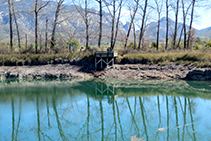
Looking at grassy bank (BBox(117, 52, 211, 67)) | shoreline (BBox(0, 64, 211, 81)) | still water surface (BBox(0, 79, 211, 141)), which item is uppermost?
grassy bank (BBox(117, 52, 211, 67))

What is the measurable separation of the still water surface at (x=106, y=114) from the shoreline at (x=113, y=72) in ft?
15.5

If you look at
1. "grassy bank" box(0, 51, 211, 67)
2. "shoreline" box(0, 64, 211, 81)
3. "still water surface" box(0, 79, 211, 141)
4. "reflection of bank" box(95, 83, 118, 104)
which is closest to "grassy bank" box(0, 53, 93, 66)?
"grassy bank" box(0, 51, 211, 67)

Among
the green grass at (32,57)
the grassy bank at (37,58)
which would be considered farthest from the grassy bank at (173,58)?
the green grass at (32,57)

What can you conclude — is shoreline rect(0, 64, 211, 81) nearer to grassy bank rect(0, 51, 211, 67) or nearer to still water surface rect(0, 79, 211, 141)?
grassy bank rect(0, 51, 211, 67)

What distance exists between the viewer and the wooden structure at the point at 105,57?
2631cm

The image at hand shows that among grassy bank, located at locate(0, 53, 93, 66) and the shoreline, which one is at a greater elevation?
grassy bank, located at locate(0, 53, 93, 66)

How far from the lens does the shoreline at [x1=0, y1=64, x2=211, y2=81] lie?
22.9 m

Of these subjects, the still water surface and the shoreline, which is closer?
the still water surface

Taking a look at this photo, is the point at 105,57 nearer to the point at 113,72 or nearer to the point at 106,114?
the point at 113,72

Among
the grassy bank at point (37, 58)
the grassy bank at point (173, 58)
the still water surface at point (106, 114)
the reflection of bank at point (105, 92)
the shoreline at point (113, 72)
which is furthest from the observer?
the grassy bank at point (37, 58)

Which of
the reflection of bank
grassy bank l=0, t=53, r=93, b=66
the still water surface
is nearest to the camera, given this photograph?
the still water surface

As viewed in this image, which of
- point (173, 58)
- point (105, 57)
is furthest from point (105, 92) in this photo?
point (173, 58)

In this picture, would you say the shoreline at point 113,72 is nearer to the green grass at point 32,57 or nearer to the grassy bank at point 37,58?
the grassy bank at point 37,58

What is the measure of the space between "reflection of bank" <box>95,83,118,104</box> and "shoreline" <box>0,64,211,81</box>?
4747 millimetres
